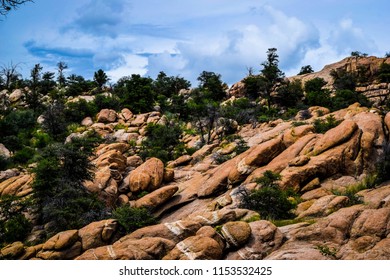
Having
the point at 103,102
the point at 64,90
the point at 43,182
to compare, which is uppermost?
the point at 64,90

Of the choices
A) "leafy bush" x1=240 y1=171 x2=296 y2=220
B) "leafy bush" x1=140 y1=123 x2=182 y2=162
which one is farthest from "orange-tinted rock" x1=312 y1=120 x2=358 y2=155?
"leafy bush" x1=140 y1=123 x2=182 y2=162

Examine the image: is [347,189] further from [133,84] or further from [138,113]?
[133,84]

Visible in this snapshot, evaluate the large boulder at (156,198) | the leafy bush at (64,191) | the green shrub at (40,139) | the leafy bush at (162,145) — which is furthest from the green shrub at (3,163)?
the large boulder at (156,198)

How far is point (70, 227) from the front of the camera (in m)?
17.6

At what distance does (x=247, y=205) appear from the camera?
1644cm

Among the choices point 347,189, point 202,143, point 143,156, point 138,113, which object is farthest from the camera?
point 138,113

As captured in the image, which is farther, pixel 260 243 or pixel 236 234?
pixel 236 234

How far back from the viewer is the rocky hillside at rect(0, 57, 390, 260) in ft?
33.5

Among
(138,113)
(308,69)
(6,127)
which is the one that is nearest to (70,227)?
(6,127)

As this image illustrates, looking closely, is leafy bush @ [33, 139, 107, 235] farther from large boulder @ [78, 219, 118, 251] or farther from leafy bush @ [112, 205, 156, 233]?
large boulder @ [78, 219, 118, 251]

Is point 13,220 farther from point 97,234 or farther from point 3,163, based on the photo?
point 3,163

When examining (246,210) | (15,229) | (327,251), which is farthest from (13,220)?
(327,251)

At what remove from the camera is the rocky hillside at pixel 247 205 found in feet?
33.5
